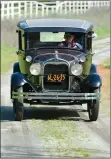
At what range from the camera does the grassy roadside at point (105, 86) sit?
16422 millimetres

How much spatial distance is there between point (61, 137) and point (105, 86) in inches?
341

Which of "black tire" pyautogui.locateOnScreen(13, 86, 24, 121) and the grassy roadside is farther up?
"black tire" pyautogui.locateOnScreen(13, 86, 24, 121)

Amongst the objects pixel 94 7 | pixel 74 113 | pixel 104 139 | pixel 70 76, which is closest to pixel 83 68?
pixel 70 76

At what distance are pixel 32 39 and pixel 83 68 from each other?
59.2 inches

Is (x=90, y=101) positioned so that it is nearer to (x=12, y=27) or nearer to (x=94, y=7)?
(x=12, y=27)

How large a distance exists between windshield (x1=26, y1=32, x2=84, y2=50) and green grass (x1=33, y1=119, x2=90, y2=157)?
1.97 metres

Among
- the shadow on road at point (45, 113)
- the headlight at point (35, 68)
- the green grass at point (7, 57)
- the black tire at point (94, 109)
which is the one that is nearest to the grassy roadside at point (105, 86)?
the shadow on road at point (45, 113)

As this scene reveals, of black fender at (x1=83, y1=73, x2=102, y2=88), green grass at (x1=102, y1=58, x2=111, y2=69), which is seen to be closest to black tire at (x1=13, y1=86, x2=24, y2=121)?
A: black fender at (x1=83, y1=73, x2=102, y2=88)

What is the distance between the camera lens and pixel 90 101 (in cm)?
1445

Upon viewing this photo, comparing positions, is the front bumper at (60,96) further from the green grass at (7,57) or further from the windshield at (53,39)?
the green grass at (7,57)

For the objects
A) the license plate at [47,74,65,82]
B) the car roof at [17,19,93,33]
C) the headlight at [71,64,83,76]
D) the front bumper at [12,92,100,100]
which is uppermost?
the car roof at [17,19,93,33]

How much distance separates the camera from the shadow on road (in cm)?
1480

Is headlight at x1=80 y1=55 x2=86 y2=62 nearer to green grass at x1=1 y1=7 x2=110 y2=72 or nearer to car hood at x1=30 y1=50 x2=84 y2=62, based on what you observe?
car hood at x1=30 y1=50 x2=84 y2=62

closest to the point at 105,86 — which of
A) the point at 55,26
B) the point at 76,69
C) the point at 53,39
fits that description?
the point at 53,39
